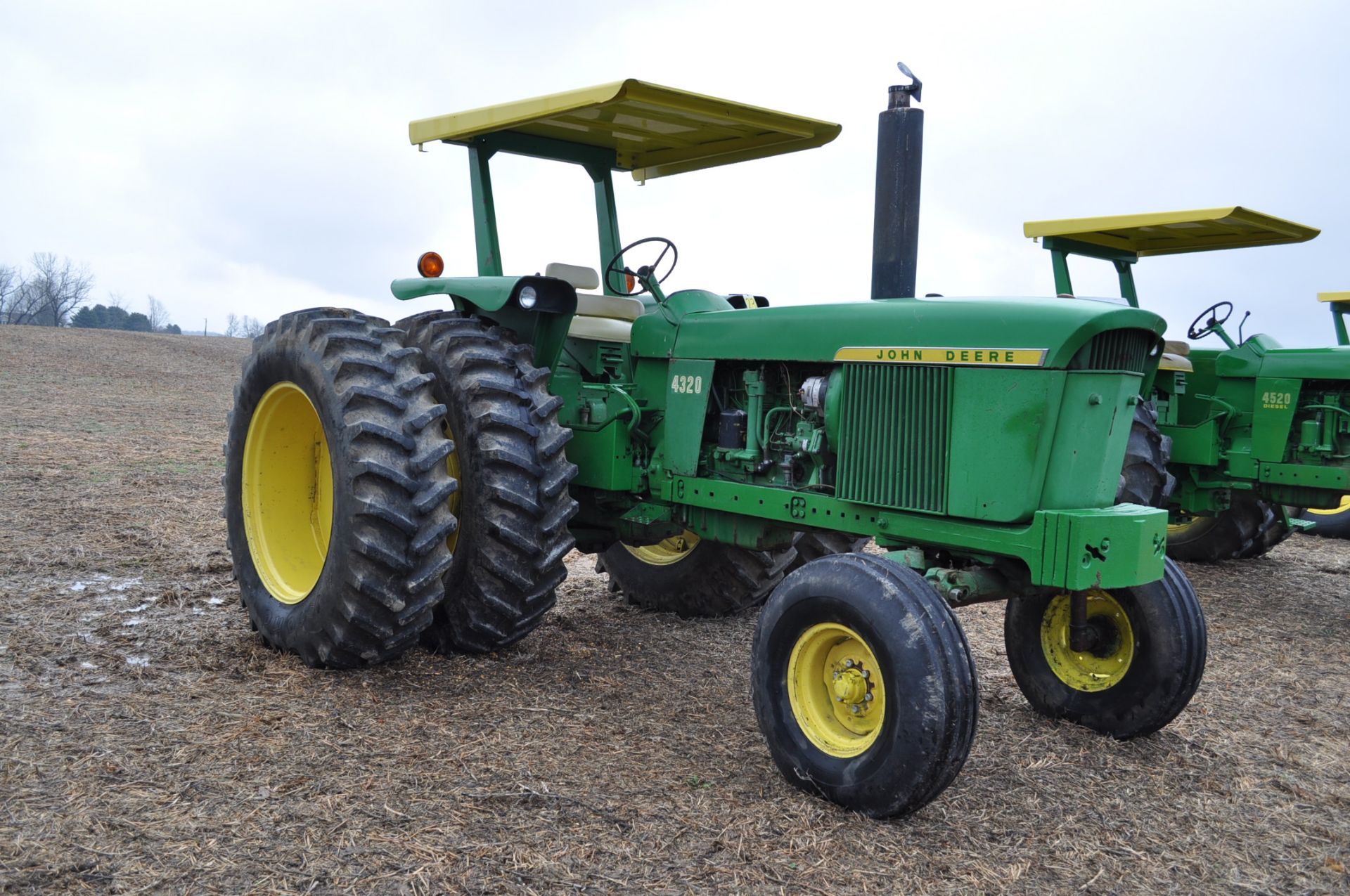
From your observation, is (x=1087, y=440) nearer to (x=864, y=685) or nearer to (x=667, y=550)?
(x=864, y=685)

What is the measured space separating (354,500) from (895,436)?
2.11 m

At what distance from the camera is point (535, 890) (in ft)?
9.89

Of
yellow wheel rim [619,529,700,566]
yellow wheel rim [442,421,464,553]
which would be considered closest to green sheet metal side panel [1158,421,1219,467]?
yellow wheel rim [619,529,700,566]

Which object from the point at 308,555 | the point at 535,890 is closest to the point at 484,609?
the point at 308,555

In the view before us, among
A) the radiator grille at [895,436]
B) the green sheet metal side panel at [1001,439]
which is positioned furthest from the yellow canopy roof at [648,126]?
the green sheet metal side panel at [1001,439]

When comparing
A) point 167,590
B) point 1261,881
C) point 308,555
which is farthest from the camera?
point 167,590

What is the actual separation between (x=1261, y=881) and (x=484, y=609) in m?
3.02

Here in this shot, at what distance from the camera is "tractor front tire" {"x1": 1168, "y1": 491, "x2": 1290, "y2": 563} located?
8914 mm

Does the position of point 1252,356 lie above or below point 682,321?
below

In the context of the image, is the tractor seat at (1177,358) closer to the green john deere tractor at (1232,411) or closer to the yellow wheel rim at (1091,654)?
the green john deere tractor at (1232,411)

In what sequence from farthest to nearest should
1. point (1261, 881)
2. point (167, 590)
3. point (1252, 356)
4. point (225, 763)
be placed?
point (1252, 356), point (167, 590), point (225, 763), point (1261, 881)

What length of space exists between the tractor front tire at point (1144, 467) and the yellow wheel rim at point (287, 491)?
178 inches

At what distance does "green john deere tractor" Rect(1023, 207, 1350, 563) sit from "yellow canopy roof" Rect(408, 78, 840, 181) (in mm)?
3504

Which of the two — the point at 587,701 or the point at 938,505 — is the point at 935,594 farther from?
the point at 587,701
